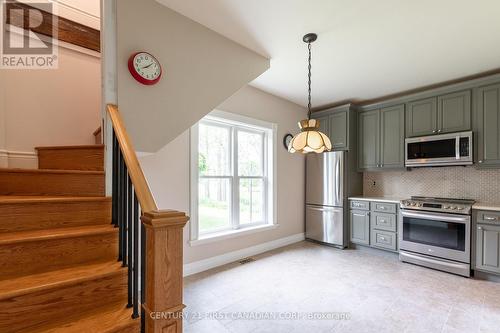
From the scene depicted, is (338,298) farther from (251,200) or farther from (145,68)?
(145,68)

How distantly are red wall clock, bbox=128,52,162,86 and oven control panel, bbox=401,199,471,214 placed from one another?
12.2 ft

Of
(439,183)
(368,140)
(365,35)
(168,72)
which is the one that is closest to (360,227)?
(439,183)

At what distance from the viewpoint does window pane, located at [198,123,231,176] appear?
11.3ft

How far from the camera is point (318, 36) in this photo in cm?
246

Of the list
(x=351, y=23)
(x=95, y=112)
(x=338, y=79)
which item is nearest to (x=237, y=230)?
(x=95, y=112)

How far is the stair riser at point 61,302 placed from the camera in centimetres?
106

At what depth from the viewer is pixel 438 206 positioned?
3.29m

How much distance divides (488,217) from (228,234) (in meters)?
3.27

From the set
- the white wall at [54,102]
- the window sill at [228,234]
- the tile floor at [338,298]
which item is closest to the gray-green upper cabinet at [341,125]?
the window sill at [228,234]

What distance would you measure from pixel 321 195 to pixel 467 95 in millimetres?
2531

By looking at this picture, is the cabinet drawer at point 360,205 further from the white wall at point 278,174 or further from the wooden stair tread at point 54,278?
the wooden stair tread at point 54,278

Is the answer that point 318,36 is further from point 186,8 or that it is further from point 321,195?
point 321,195

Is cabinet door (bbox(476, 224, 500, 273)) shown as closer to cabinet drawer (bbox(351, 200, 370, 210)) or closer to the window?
cabinet drawer (bbox(351, 200, 370, 210))

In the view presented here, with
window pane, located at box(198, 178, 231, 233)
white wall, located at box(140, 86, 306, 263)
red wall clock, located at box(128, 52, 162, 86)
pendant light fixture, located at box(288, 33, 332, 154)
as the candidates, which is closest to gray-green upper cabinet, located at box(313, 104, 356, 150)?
white wall, located at box(140, 86, 306, 263)
